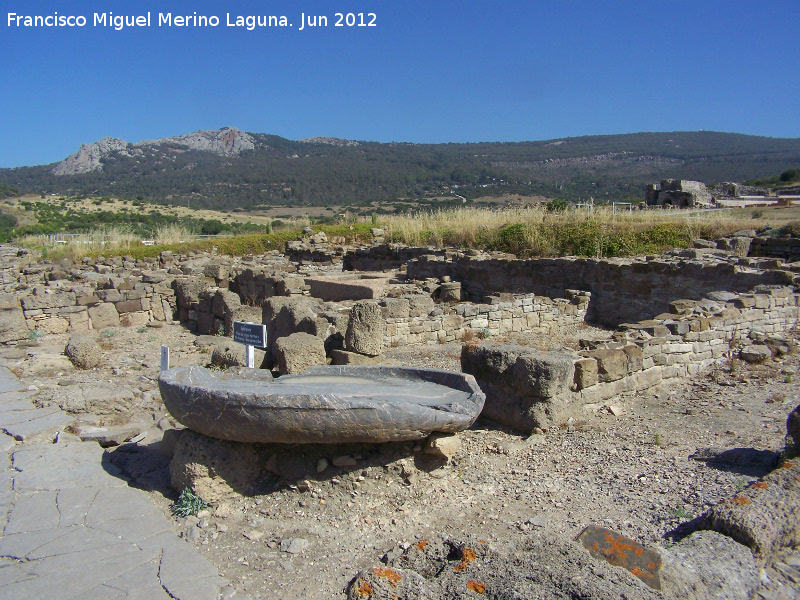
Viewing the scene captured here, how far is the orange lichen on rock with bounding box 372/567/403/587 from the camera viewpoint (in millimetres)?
2625

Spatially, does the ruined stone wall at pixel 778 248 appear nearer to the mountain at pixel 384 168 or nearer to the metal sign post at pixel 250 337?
the metal sign post at pixel 250 337

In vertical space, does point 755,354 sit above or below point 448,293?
below

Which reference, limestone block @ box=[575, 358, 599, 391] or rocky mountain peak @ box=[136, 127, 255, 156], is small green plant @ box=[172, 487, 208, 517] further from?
rocky mountain peak @ box=[136, 127, 255, 156]

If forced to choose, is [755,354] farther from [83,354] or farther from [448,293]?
[83,354]

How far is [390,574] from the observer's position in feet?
8.75

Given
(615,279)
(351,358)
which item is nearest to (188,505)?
(351,358)

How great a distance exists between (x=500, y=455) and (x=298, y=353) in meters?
3.07

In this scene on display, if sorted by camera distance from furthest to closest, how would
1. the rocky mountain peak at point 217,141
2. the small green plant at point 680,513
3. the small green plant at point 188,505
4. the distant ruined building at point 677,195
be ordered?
1. the rocky mountain peak at point 217,141
2. the distant ruined building at point 677,195
3. the small green plant at point 188,505
4. the small green plant at point 680,513

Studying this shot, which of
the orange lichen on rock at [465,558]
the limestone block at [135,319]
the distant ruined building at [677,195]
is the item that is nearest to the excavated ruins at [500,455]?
the orange lichen on rock at [465,558]

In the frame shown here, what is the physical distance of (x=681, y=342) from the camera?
23.1 ft

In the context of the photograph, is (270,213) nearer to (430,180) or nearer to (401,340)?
(430,180)

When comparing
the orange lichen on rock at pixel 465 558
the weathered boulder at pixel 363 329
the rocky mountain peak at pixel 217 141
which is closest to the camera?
the orange lichen on rock at pixel 465 558

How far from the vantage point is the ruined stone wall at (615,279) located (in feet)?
36.9

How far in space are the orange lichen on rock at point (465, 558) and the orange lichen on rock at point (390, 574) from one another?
28cm
